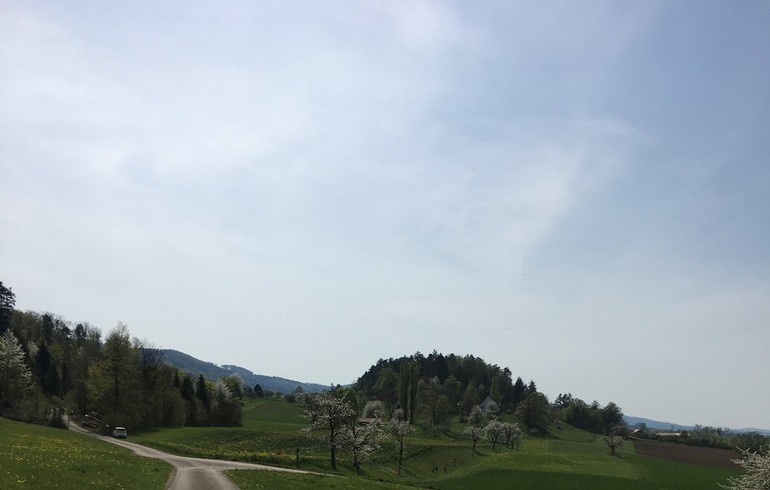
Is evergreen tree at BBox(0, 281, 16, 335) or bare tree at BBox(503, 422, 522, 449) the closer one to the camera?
evergreen tree at BBox(0, 281, 16, 335)

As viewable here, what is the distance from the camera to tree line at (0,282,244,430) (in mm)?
72688

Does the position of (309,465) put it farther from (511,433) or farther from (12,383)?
(511,433)

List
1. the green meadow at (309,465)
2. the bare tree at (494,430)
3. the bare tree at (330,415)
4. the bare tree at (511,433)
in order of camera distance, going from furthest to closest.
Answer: the bare tree at (511,433) < the bare tree at (494,430) < the bare tree at (330,415) < the green meadow at (309,465)

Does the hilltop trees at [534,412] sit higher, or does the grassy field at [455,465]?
the hilltop trees at [534,412]

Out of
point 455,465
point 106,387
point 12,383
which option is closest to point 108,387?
point 106,387

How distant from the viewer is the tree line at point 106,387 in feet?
238

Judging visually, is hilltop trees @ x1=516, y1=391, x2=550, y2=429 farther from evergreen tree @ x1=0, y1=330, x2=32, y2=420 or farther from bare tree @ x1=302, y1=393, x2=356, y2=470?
evergreen tree @ x1=0, y1=330, x2=32, y2=420

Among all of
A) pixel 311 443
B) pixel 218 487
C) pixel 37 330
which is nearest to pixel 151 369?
pixel 311 443

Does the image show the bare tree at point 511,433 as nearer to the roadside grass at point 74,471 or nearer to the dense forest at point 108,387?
the dense forest at point 108,387

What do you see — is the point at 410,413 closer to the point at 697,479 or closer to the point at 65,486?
the point at 697,479

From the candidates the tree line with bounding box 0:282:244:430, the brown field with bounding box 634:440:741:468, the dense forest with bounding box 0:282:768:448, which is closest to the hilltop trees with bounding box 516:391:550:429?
the brown field with bounding box 634:440:741:468

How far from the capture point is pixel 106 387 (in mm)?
80312

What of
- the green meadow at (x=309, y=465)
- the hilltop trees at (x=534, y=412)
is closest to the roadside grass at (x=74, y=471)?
the green meadow at (x=309, y=465)

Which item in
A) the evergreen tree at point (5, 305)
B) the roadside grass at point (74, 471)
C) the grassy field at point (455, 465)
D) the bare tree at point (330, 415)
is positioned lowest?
the grassy field at point (455, 465)
